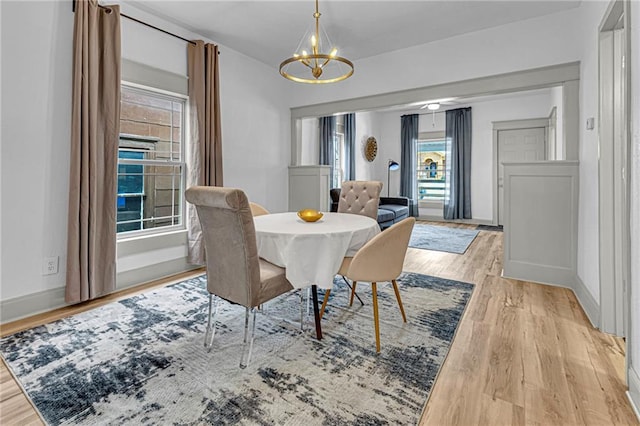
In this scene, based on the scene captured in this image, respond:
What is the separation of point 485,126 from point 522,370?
6727 mm

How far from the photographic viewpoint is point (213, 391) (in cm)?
155

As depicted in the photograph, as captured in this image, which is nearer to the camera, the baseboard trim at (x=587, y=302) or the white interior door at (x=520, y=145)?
the baseboard trim at (x=587, y=302)

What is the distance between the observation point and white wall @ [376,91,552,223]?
261 inches

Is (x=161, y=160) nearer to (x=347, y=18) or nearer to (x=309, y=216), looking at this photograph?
(x=309, y=216)

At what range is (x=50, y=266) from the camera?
2.54 metres

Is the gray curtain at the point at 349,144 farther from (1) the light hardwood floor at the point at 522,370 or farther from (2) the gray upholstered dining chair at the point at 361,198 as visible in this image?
(1) the light hardwood floor at the point at 522,370

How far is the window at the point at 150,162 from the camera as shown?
3.12 meters

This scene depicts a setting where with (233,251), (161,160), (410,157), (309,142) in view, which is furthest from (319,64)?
(410,157)

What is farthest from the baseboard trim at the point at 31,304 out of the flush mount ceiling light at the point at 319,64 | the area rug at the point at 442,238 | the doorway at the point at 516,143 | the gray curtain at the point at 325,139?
the doorway at the point at 516,143

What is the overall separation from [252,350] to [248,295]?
445mm

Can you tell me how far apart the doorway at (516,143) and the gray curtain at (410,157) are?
5.88 feet

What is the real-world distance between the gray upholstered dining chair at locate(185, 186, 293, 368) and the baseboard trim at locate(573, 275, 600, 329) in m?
2.18

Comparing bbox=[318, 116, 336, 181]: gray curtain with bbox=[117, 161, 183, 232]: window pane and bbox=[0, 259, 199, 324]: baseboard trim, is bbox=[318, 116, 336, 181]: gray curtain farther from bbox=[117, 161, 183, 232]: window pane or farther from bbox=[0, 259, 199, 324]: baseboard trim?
bbox=[0, 259, 199, 324]: baseboard trim

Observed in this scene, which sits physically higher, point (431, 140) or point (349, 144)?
point (431, 140)
